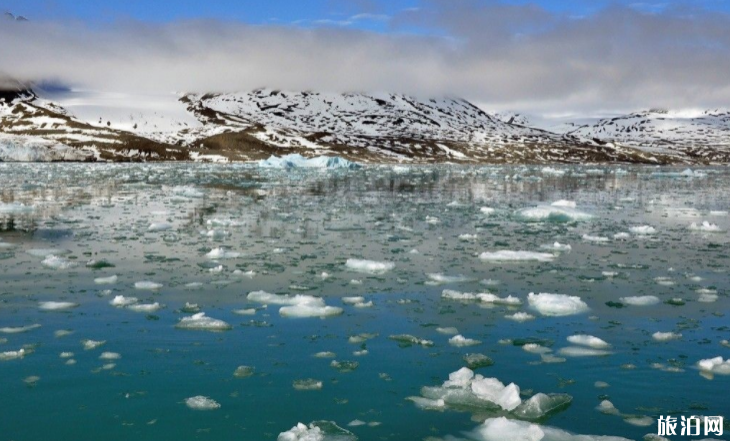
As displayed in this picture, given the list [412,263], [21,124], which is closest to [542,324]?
[412,263]

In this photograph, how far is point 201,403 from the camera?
6.08 meters

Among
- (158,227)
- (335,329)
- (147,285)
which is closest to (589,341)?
(335,329)

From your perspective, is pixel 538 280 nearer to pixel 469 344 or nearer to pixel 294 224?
pixel 469 344

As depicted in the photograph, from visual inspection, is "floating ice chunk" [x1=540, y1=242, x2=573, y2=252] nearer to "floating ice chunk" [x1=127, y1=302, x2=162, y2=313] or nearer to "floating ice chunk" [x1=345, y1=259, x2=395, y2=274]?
"floating ice chunk" [x1=345, y1=259, x2=395, y2=274]

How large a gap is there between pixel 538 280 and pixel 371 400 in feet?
20.6

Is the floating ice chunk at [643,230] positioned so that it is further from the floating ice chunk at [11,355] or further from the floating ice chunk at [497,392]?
the floating ice chunk at [11,355]

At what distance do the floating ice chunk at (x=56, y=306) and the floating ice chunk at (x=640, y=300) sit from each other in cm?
826

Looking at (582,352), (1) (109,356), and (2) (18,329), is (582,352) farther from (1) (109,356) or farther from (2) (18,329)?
(2) (18,329)

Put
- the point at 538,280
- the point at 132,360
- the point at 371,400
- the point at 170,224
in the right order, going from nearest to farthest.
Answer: the point at 371,400, the point at 132,360, the point at 538,280, the point at 170,224

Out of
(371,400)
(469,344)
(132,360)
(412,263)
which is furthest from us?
(412,263)

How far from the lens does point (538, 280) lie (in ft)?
38.4

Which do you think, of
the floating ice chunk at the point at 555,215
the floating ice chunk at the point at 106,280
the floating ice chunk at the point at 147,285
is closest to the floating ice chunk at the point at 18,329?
the floating ice chunk at the point at 147,285

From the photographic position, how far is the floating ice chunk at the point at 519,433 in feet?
17.6

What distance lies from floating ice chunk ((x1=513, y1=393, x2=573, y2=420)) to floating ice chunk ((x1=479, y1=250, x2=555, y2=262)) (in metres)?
7.57
